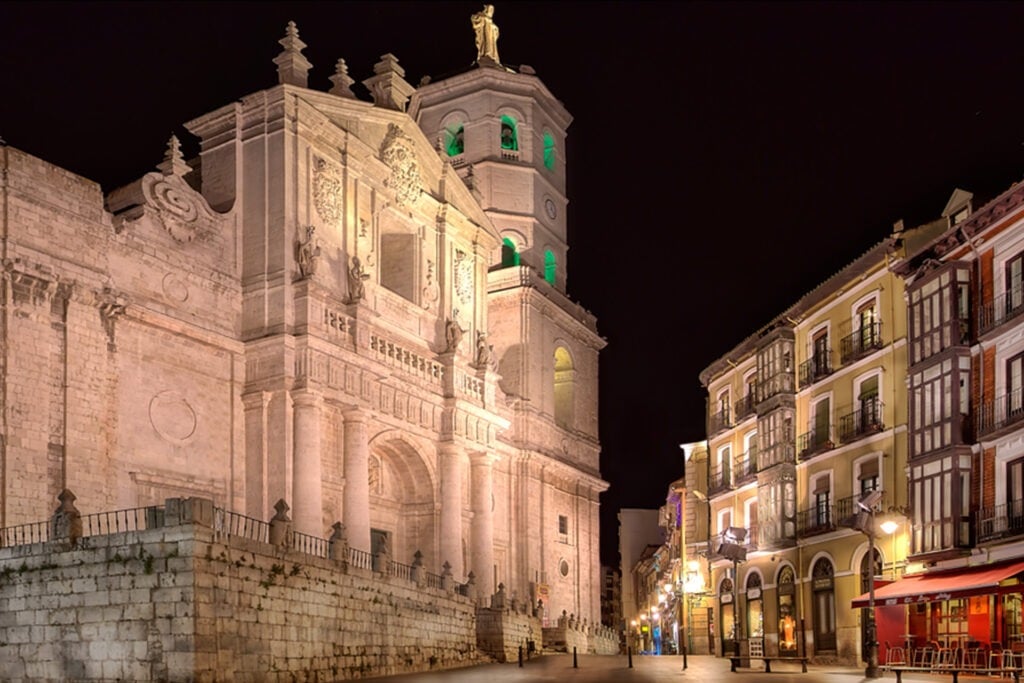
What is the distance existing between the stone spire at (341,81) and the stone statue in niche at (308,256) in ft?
20.5

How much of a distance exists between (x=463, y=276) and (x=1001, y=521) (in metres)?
22.8

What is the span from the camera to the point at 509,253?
53406 mm

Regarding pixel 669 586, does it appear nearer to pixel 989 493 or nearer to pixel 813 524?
pixel 813 524

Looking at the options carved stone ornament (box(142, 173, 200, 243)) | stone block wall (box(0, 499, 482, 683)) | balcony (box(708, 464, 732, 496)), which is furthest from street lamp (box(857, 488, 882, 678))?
carved stone ornament (box(142, 173, 200, 243))

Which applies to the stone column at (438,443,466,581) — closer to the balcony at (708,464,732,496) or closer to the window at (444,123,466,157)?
the balcony at (708,464,732,496)

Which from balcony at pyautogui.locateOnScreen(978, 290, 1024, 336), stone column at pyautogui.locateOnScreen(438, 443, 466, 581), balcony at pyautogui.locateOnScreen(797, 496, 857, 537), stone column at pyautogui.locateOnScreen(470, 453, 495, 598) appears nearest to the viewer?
balcony at pyautogui.locateOnScreen(978, 290, 1024, 336)

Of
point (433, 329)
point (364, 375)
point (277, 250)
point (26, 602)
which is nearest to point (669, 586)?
point (433, 329)

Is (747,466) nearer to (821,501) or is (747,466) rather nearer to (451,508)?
(821,501)

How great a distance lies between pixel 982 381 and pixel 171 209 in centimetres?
2146

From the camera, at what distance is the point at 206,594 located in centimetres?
2023

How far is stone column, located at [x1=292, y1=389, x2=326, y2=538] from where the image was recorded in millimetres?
33281

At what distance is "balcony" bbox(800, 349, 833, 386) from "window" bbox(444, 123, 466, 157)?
22.8m

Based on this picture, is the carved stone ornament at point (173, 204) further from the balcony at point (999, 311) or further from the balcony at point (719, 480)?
the balcony at point (719, 480)

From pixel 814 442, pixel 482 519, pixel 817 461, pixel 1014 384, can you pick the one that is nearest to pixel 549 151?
pixel 482 519
